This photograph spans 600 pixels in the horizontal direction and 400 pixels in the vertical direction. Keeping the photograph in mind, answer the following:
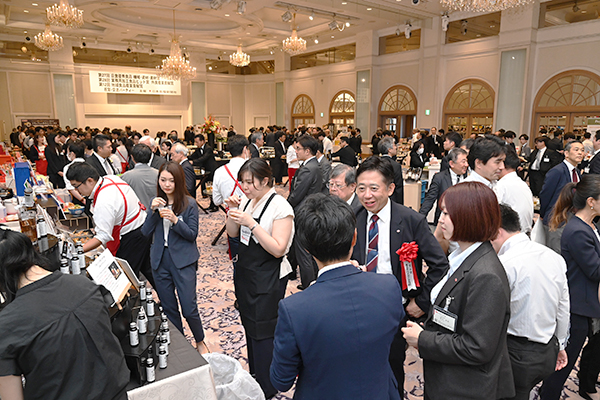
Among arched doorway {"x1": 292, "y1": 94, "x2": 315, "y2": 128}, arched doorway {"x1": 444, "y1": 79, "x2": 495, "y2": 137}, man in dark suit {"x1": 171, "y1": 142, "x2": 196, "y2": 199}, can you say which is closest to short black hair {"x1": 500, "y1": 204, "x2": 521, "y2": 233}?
man in dark suit {"x1": 171, "y1": 142, "x2": 196, "y2": 199}

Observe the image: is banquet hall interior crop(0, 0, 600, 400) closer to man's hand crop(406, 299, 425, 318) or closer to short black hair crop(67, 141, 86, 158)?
short black hair crop(67, 141, 86, 158)

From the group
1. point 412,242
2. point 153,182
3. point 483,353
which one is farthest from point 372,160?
point 153,182

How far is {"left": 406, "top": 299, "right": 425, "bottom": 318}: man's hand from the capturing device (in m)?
2.08

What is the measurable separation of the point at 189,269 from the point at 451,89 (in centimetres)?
1298

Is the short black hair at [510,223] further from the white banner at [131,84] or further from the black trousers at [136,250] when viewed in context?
the white banner at [131,84]

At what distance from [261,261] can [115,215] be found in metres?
1.38

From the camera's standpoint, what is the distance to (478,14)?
12.1m

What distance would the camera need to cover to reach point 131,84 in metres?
17.7

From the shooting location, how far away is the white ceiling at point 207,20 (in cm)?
1156

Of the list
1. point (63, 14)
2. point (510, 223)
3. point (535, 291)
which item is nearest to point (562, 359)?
point (535, 291)

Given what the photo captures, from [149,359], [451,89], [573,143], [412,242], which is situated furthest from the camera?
[451,89]

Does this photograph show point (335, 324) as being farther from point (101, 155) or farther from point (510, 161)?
point (101, 155)

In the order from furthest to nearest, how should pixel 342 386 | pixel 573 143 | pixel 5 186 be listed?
1. pixel 5 186
2. pixel 573 143
3. pixel 342 386

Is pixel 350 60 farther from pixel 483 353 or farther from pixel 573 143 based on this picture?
pixel 483 353
